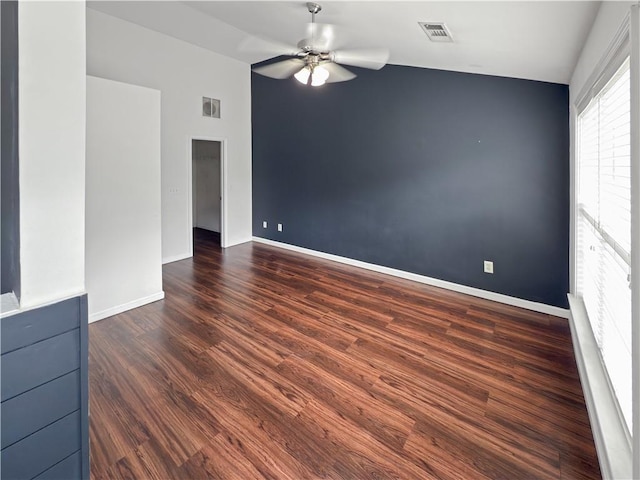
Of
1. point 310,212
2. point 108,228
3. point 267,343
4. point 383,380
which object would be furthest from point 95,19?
point 383,380

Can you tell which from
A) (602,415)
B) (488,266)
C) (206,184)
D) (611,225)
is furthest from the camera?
(206,184)

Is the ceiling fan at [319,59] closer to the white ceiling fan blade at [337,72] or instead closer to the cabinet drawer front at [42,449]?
the white ceiling fan blade at [337,72]

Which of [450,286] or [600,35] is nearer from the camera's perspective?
[600,35]

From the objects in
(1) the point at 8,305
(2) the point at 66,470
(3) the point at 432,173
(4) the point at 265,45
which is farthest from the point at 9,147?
(4) the point at 265,45

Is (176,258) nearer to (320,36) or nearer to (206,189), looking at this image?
(206,189)

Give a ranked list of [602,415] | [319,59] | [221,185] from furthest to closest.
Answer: [221,185], [319,59], [602,415]

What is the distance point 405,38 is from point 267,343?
280 centimetres

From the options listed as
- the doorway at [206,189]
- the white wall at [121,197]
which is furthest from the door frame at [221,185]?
the white wall at [121,197]

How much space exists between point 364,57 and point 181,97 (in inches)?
126

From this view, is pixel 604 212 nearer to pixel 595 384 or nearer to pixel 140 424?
pixel 595 384

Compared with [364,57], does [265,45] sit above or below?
above

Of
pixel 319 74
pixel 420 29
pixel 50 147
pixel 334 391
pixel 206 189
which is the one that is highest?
pixel 420 29

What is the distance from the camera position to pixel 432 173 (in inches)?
156

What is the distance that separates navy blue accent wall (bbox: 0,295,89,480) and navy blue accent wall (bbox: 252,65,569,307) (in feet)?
12.1
